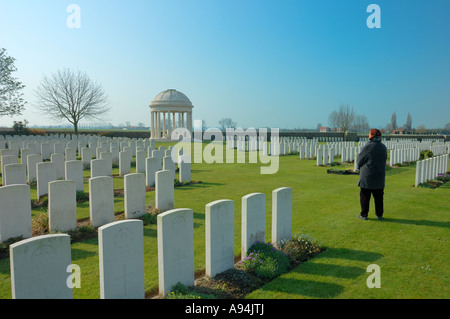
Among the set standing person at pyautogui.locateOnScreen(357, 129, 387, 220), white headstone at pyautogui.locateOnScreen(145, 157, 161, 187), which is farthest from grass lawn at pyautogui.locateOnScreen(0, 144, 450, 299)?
white headstone at pyautogui.locateOnScreen(145, 157, 161, 187)

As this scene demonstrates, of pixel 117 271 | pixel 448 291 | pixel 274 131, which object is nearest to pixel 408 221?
pixel 448 291

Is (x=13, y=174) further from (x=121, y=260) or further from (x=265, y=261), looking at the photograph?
(x=265, y=261)

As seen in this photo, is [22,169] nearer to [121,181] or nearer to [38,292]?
[121,181]

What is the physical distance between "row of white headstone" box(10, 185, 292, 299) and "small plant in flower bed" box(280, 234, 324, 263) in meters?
0.53

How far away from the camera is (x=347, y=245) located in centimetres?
517

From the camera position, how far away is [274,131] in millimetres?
47406

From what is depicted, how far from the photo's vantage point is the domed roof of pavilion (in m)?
37.6

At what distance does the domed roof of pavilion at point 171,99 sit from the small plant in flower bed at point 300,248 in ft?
112

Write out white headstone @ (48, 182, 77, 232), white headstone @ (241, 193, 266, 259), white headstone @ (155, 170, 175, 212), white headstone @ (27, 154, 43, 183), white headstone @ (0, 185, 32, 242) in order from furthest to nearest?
white headstone @ (27, 154, 43, 183) → white headstone @ (155, 170, 175, 212) → white headstone @ (48, 182, 77, 232) → white headstone @ (0, 185, 32, 242) → white headstone @ (241, 193, 266, 259)

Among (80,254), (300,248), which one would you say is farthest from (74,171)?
(300,248)

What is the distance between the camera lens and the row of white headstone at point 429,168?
33.8 ft

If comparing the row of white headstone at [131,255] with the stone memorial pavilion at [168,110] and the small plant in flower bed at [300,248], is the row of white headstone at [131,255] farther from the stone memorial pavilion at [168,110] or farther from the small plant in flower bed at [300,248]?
the stone memorial pavilion at [168,110]

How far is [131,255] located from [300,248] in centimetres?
273

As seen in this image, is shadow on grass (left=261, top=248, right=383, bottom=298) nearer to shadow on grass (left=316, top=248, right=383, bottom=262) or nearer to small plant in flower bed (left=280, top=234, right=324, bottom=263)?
shadow on grass (left=316, top=248, right=383, bottom=262)
